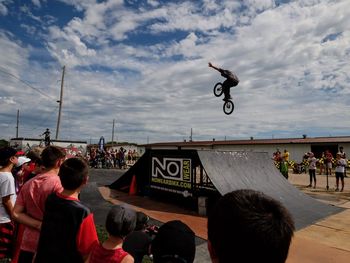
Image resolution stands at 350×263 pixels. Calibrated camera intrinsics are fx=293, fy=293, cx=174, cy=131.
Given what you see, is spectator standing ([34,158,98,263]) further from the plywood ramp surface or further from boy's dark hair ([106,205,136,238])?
the plywood ramp surface

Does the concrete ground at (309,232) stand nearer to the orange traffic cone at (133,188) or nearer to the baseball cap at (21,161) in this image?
the orange traffic cone at (133,188)

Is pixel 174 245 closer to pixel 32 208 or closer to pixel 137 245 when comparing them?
pixel 137 245

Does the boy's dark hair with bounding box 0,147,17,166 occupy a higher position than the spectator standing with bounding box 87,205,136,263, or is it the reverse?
the boy's dark hair with bounding box 0,147,17,166

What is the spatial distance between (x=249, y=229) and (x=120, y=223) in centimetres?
148

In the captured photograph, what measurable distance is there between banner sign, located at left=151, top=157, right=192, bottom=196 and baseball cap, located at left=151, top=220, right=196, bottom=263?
797 centimetres

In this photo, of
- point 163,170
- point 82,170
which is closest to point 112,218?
point 82,170

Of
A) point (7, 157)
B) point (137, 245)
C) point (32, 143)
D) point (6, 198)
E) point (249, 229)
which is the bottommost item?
point (137, 245)

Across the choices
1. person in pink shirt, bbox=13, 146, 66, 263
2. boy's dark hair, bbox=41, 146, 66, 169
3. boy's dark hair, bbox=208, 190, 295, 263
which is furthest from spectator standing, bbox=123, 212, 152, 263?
boy's dark hair, bbox=208, 190, 295, 263

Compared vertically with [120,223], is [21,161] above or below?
above

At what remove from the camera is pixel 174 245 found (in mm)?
1738

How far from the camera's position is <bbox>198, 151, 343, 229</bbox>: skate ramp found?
8844mm

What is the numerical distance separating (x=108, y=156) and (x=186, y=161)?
17922 millimetres

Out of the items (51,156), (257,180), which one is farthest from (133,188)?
(51,156)

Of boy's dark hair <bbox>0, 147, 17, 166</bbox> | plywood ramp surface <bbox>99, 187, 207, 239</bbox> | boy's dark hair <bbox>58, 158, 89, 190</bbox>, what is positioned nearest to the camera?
boy's dark hair <bbox>58, 158, 89, 190</bbox>
